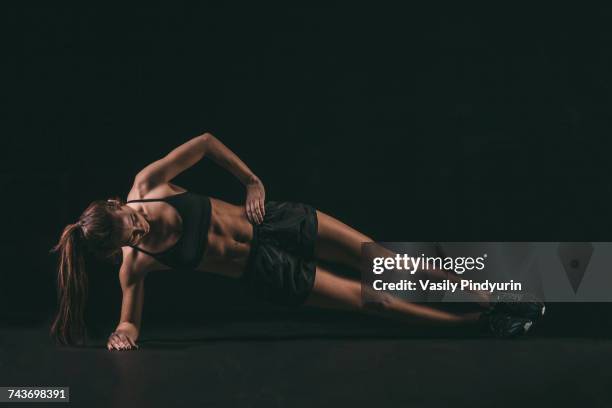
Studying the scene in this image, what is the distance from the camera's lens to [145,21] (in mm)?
4508

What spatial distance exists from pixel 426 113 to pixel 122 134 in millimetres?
1786

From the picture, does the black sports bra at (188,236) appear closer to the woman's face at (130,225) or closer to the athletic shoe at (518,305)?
the woman's face at (130,225)

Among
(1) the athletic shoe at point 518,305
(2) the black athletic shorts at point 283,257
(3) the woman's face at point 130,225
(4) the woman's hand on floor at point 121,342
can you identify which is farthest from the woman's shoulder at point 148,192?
(1) the athletic shoe at point 518,305

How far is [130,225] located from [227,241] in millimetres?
531

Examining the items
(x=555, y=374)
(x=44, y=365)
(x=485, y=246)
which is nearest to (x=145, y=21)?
(x=44, y=365)

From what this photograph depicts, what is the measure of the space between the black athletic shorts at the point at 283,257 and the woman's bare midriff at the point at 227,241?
44mm

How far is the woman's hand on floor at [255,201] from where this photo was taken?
13.5 feet

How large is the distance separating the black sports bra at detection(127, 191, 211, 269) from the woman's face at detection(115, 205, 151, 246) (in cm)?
10

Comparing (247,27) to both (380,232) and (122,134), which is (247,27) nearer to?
(122,134)

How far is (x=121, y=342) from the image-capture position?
383 cm

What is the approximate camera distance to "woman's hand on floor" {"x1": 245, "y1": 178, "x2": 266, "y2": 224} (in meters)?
4.12

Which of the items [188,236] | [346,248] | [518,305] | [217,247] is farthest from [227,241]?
[518,305]

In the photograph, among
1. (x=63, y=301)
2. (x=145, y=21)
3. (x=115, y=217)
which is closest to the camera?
(x=115, y=217)

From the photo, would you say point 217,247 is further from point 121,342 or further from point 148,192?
point 121,342
